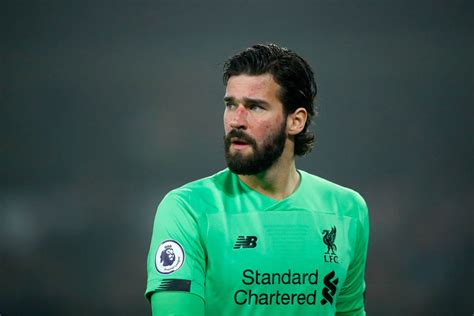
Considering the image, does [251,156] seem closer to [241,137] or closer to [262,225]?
[241,137]

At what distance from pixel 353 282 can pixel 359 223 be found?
0.25m

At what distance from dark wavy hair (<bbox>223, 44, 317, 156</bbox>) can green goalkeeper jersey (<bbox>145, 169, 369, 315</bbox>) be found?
14.1 inches

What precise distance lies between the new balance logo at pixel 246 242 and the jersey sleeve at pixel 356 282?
490 millimetres

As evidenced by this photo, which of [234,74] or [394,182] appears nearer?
[234,74]

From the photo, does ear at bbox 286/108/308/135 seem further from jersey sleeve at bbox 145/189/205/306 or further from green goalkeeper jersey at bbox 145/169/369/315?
jersey sleeve at bbox 145/189/205/306

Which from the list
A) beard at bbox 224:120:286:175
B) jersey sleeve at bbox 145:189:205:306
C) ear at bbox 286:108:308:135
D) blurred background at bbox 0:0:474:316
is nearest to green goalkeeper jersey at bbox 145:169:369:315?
jersey sleeve at bbox 145:189:205:306

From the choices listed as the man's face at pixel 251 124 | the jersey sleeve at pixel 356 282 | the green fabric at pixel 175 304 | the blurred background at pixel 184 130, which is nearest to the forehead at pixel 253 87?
the man's face at pixel 251 124

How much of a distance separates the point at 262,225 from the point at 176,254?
0.43 metres

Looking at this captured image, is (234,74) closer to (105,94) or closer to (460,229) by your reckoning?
(105,94)

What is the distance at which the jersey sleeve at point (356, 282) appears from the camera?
2877 mm

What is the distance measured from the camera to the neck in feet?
9.11

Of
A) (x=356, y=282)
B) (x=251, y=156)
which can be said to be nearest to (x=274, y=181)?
(x=251, y=156)

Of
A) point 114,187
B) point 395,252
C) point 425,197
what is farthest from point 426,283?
point 114,187

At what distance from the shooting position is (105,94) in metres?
5.78
